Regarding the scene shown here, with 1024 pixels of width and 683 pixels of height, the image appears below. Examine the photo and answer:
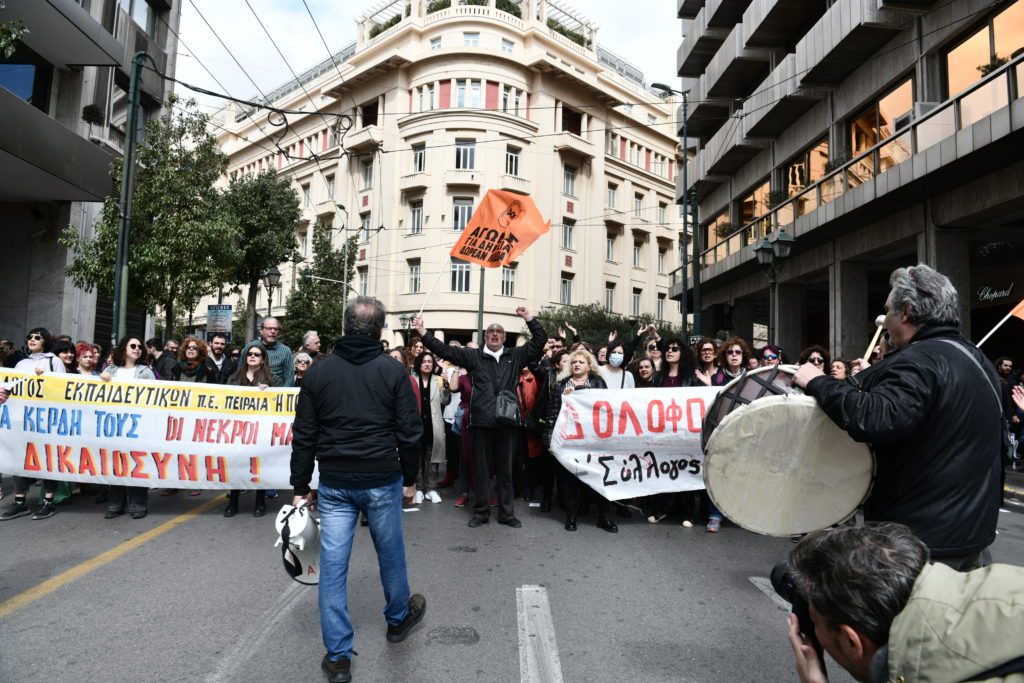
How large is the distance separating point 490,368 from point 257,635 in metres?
3.67

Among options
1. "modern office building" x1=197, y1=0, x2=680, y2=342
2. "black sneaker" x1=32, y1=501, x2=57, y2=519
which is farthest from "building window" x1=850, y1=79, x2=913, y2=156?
"modern office building" x1=197, y1=0, x2=680, y2=342

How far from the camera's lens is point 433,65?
37625 mm

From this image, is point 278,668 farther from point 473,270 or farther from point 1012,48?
point 473,270

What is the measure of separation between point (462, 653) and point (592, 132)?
40394mm

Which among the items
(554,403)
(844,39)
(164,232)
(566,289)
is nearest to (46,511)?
(554,403)

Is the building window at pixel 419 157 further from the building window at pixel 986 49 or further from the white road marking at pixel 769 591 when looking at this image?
the white road marking at pixel 769 591

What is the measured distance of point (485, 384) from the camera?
6879mm

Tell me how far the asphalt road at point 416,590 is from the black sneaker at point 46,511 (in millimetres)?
169

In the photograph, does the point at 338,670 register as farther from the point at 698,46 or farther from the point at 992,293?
the point at 698,46

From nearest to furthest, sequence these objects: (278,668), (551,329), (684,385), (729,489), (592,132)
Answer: (729,489)
(278,668)
(684,385)
(551,329)
(592,132)

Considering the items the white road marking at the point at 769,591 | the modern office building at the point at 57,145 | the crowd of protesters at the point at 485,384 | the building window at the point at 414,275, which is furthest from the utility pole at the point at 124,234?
the building window at the point at 414,275

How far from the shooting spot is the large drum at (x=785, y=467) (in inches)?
100

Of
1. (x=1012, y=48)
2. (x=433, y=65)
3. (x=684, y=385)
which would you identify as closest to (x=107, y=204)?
(x=684, y=385)

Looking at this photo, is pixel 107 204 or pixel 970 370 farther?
pixel 107 204
